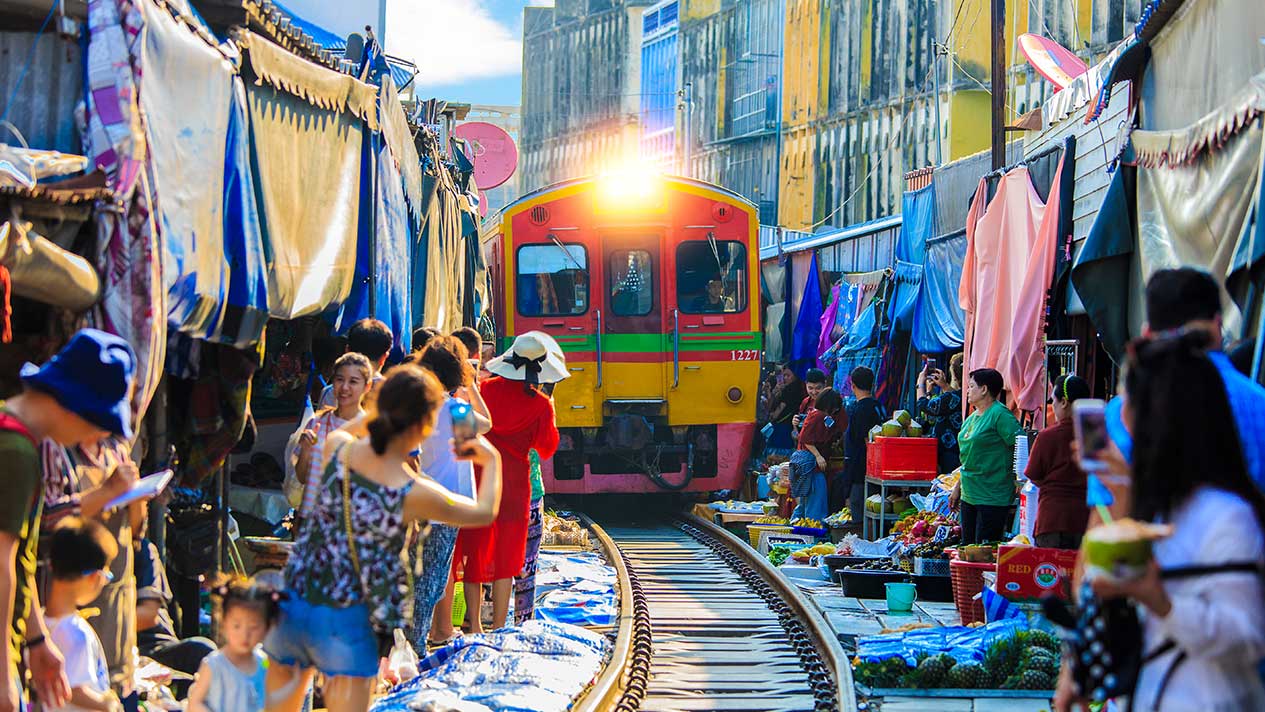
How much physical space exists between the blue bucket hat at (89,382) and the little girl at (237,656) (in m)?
0.82

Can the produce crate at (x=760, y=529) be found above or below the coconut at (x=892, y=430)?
below

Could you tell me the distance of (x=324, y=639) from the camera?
4637mm

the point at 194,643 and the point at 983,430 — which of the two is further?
the point at 983,430

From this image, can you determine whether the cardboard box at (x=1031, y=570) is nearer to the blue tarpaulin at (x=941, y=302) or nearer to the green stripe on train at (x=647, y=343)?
the blue tarpaulin at (x=941, y=302)

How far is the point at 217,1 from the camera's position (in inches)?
255

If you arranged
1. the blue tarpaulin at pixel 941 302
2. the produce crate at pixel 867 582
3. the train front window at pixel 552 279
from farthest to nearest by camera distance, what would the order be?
the train front window at pixel 552 279
the blue tarpaulin at pixel 941 302
the produce crate at pixel 867 582

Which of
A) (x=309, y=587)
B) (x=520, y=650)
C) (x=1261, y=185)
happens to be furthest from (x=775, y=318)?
(x=309, y=587)

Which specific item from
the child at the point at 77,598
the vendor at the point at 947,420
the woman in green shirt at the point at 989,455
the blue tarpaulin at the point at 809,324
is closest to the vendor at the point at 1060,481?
the woman in green shirt at the point at 989,455

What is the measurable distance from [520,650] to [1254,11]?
4.40m

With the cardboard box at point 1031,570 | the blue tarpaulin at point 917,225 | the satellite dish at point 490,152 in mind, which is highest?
the satellite dish at point 490,152

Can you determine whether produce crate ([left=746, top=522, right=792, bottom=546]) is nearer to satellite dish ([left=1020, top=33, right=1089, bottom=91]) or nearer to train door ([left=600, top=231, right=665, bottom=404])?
train door ([left=600, top=231, right=665, bottom=404])

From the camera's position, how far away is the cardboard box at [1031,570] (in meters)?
8.07

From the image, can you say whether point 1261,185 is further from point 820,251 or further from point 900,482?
point 820,251

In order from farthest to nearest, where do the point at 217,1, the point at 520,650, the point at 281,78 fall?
the point at 520,650
the point at 281,78
the point at 217,1
